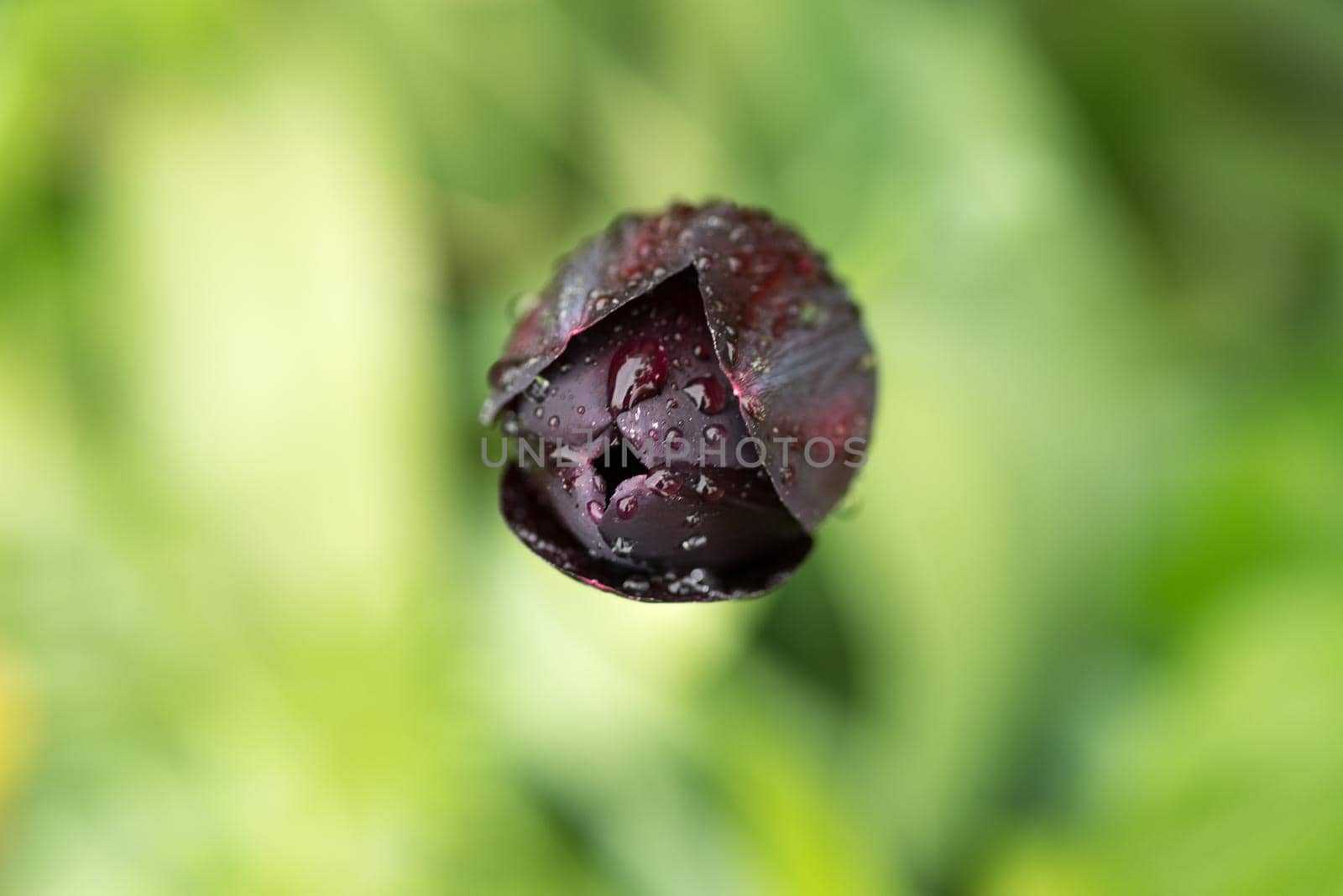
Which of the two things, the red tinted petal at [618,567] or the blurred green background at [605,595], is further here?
the blurred green background at [605,595]

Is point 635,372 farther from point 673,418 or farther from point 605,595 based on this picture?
point 605,595

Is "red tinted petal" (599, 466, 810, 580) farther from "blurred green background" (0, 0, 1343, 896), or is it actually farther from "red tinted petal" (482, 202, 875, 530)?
"blurred green background" (0, 0, 1343, 896)

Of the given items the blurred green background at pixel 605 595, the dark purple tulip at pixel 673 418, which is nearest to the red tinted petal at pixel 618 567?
the dark purple tulip at pixel 673 418

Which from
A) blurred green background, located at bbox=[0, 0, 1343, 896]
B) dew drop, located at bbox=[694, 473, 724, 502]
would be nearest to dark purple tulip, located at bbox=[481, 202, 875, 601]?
dew drop, located at bbox=[694, 473, 724, 502]

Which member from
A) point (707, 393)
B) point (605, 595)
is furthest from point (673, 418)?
point (605, 595)

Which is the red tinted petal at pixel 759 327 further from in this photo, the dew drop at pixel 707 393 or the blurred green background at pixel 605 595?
Result: the blurred green background at pixel 605 595

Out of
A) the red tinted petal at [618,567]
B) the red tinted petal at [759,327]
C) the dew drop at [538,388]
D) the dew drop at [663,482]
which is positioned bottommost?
the red tinted petal at [618,567]
